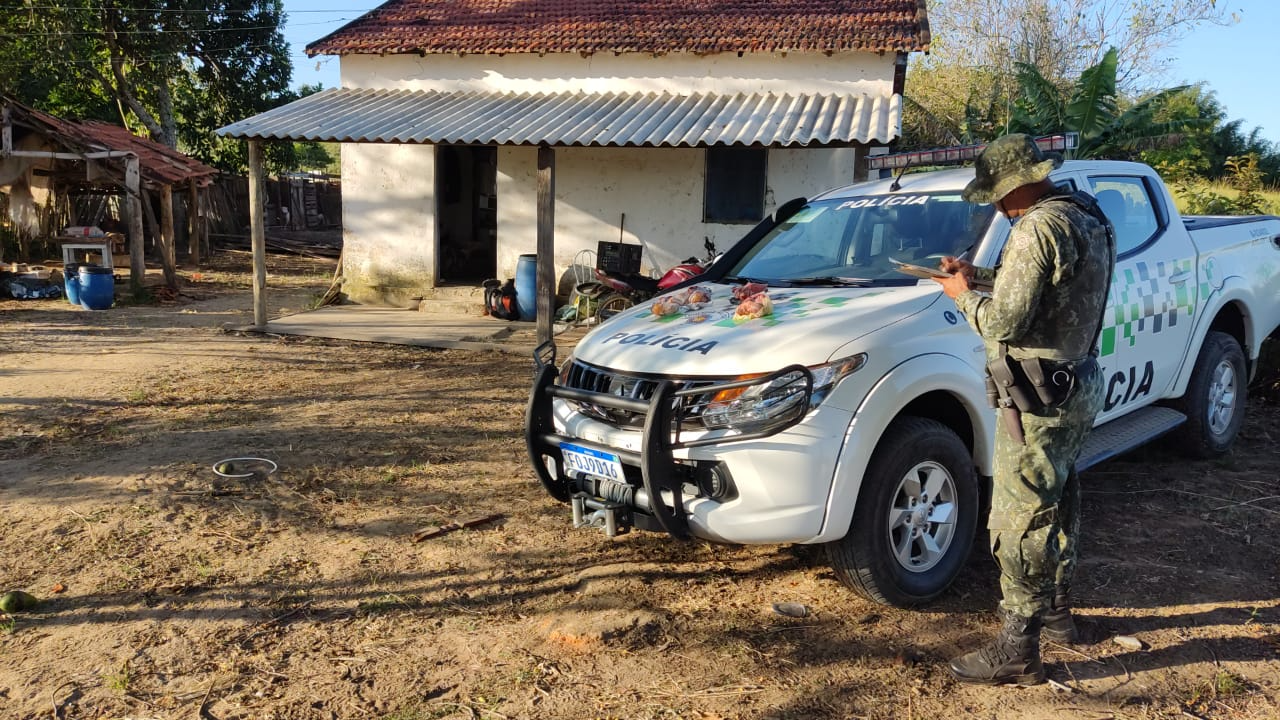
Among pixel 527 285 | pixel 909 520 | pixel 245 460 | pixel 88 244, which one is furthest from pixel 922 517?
pixel 88 244

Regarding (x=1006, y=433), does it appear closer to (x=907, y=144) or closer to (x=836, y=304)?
(x=836, y=304)

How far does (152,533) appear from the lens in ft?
15.0

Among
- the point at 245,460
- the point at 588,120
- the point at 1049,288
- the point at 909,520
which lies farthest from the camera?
the point at 588,120

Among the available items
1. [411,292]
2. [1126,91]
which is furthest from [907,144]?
[411,292]

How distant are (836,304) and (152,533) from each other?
352cm

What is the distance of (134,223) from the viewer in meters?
15.0

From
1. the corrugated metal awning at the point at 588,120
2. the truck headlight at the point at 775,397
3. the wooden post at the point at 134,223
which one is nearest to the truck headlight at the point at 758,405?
the truck headlight at the point at 775,397

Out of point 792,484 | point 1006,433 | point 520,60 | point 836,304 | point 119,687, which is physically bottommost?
point 119,687

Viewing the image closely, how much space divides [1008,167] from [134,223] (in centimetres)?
1534

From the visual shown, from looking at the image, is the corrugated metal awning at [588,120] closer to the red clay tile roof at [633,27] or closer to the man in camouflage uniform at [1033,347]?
the red clay tile roof at [633,27]

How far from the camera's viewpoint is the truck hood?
340 cm

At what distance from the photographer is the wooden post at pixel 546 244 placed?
9.49 m

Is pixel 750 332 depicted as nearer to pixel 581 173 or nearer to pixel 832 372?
pixel 832 372

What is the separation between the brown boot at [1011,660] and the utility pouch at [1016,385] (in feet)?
2.43
